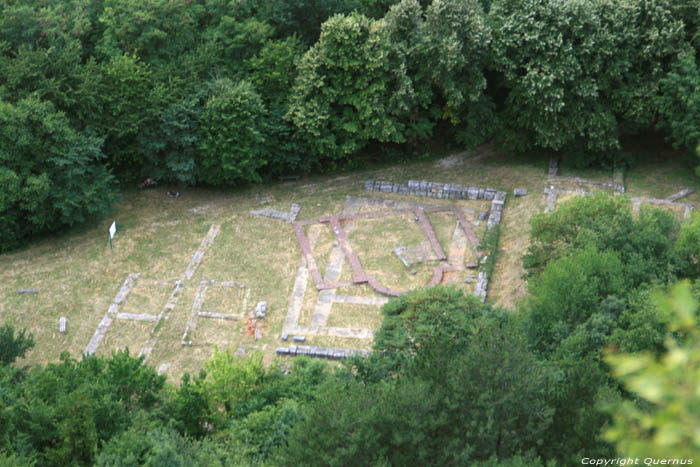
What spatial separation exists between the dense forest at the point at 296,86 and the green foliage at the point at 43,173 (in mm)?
79

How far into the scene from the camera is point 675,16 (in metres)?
33.8

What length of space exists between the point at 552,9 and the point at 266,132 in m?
14.2

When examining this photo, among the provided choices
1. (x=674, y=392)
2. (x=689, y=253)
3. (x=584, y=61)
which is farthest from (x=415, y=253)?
(x=674, y=392)

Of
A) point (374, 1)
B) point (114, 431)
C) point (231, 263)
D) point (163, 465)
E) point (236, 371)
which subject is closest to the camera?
point (163, 465)

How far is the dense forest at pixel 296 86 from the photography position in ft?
109

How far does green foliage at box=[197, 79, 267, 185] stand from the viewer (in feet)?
114

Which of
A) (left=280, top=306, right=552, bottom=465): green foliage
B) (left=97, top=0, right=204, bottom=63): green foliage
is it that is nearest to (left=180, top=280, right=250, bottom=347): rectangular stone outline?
(left=97, top=0, right=204, bottom=63): green foliage

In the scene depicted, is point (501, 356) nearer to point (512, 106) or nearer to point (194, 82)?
point (512, 106)

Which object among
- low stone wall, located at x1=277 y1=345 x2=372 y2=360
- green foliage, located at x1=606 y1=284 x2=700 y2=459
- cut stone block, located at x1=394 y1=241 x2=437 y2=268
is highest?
green foliage, located at x1=606 y1=284 x2=700 y2=459

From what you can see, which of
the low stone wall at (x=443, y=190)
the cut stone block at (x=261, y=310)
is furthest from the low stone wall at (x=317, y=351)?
the low stone wall at (x=443, y=190)

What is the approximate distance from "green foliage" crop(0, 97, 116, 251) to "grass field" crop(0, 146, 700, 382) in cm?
152

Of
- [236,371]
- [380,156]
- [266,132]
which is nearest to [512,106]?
[380,156]

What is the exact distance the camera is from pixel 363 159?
128 ft

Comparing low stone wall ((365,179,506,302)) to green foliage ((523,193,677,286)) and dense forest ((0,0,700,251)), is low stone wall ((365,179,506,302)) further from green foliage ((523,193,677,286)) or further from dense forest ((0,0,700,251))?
green foliage ((523,193,677,286))
